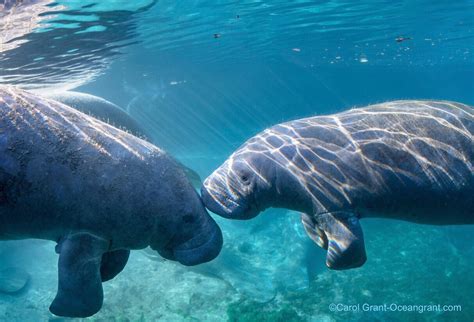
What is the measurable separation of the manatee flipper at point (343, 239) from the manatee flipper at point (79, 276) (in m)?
2.49

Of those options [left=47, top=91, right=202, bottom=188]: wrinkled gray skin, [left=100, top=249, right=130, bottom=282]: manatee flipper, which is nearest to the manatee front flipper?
[left=100, top=249, right=130, bottom=282]: manatee flipper

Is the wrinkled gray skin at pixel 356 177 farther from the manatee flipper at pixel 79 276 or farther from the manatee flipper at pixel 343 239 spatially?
the manatee flipper at pixel 79 276

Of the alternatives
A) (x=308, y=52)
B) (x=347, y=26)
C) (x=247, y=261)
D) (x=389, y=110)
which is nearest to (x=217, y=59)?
(x=308, y=52)

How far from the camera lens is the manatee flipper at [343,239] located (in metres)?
3.82

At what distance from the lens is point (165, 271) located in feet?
37.1

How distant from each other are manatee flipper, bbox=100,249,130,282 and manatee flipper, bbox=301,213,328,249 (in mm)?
2394

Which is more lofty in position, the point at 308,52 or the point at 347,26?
the point at 347,26

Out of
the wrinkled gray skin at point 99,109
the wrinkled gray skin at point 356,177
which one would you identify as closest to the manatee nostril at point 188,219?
the wrinkled gray skin at point 356,177

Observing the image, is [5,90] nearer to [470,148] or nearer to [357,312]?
[470,148]

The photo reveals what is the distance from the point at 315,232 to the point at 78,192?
2.96 meters

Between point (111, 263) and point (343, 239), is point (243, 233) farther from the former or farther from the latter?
point (111, 263)

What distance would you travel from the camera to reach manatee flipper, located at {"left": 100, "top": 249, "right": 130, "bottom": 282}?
12.0 feet

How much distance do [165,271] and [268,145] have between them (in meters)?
8.28

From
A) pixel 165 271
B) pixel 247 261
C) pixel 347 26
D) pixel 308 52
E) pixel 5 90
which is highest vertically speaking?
pixel 5 90
